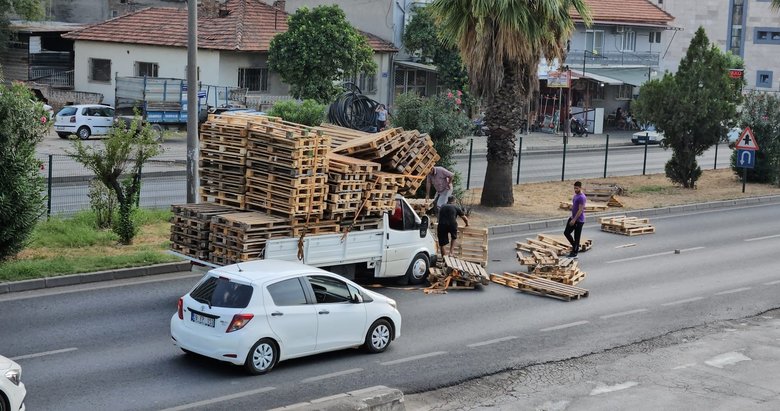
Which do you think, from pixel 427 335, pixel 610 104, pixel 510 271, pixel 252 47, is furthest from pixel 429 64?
pixel 427 335

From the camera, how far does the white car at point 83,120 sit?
45281 mm

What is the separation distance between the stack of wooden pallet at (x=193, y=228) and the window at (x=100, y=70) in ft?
124

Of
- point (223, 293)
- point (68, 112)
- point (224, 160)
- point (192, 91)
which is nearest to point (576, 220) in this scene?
point (224, 160)

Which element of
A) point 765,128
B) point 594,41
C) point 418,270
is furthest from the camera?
point 594,41

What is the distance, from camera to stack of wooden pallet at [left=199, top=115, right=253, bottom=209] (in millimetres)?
18828

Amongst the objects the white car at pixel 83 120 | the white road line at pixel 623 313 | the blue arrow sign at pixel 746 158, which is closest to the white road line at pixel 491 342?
the white road line at pixel 623 313

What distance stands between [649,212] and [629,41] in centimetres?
4022

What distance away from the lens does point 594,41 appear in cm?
6688

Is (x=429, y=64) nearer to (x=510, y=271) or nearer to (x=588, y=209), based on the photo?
(x=588, y=209)

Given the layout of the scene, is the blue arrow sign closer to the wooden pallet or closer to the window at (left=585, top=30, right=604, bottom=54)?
the wooden pallet

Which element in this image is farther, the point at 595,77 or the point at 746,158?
the point at 595,77

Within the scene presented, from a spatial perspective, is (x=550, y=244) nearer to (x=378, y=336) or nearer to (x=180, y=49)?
(x=378, y=336)

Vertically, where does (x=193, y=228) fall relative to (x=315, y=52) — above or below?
below

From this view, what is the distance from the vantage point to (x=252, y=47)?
52344 millimetres
